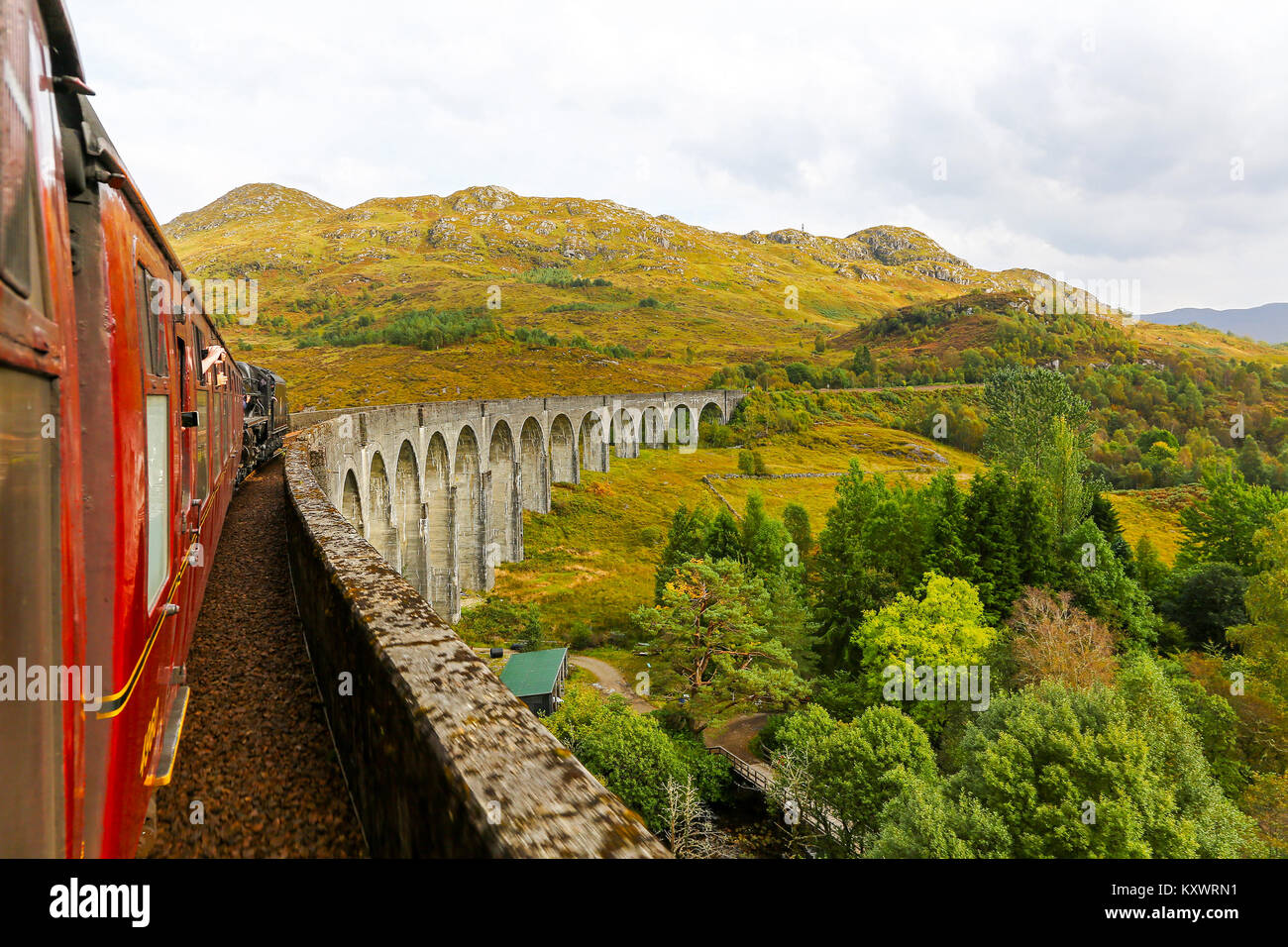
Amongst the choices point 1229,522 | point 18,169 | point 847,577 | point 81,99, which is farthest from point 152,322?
point 1229,522

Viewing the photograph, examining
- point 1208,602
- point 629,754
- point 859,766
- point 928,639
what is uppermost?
point 928,639

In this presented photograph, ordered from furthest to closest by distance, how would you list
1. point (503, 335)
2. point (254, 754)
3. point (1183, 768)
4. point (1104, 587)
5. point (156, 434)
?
point (503, 335), point (1104, 587), point (1183, 768), point (254, 754), point (156, 434)

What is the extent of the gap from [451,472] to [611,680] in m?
14.5

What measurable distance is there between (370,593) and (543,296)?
191 m

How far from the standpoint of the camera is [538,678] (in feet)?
96.9

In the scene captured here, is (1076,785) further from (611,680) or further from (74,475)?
(74,475)

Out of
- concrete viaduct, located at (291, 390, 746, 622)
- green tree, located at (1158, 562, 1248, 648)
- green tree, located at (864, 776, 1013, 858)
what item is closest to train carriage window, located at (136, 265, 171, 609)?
concrete viaduct, located at (291, 390, 746, 622)

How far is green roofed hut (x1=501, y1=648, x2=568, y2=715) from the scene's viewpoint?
2811cm

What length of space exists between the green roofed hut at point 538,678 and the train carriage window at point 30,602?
84.8 feet

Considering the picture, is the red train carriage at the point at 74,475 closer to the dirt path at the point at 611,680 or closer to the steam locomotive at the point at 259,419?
the steam locomotive at the point at 259,419

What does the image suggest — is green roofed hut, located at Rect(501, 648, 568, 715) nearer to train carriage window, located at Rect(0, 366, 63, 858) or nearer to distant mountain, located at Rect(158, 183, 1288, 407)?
train carriage window, located at Rect(0, 366, 63, 858)

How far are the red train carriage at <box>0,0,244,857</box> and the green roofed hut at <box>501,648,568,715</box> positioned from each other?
24.2 meters
